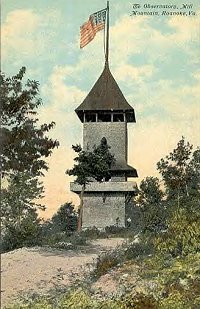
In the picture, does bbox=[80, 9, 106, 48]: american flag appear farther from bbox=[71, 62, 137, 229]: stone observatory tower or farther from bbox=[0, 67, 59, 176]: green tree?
bbox=[71, 62, 137, 229]: stone observatory tower

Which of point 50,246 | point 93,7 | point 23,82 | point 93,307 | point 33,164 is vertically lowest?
point 93,307

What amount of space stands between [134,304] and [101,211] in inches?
469

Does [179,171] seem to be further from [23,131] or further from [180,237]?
[23,131]

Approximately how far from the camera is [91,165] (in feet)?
52.6

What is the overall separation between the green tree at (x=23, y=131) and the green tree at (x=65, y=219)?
138 cm

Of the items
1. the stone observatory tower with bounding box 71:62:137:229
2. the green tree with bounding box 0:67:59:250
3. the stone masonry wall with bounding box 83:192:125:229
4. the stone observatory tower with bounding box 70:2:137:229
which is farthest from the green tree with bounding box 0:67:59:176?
the stone masonry wall with bounding box 83:192:125:229

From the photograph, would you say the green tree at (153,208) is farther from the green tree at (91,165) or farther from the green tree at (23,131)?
the green tree at (23,131)

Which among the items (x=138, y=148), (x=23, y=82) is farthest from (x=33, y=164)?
(x=138, y=148)

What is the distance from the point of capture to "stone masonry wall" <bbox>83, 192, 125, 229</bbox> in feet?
64.7

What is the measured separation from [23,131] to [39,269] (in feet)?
9.01

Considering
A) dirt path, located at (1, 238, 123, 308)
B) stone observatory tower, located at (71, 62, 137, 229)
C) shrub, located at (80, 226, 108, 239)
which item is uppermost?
stone observatory tower, located at (71, 62, 137, 229)

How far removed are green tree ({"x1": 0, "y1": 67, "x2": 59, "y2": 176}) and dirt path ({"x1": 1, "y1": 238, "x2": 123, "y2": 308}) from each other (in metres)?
1.93

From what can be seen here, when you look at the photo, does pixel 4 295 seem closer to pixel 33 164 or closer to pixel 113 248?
pixel 33 164

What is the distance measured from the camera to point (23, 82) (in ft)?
33.9
